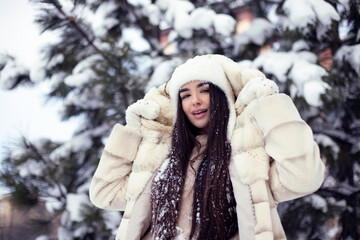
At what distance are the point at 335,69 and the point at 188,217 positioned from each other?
2.17 metres

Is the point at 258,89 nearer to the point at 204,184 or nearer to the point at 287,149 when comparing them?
the point at 287,149

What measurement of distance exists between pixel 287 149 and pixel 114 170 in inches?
31.2

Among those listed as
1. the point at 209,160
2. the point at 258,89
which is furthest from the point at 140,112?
the point at 258,89

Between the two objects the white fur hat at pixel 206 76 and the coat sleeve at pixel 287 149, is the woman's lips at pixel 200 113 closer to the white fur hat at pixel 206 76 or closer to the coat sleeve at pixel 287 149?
the white fur hat at pixel 206 76

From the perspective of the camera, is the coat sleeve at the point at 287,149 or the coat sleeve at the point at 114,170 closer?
the coat sleeve at the point at 287,149

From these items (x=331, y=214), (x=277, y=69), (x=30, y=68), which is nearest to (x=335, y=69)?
(x=277, y=69)

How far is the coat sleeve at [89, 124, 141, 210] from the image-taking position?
4.82ft

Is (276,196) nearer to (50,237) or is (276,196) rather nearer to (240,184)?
(240,184)

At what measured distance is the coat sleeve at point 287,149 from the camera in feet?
3.57

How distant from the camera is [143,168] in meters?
1.46

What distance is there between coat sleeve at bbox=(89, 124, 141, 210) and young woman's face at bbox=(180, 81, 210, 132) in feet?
1.03

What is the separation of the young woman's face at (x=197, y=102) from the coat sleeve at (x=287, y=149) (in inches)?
11.5

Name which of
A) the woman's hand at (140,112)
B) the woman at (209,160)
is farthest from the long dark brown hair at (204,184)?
the woman's hand at (140,112)

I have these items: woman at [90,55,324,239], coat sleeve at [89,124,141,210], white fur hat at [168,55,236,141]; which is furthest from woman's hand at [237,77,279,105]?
coat sleeve at [89,124,141,210]
